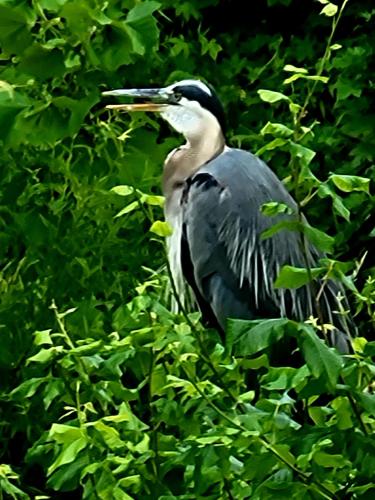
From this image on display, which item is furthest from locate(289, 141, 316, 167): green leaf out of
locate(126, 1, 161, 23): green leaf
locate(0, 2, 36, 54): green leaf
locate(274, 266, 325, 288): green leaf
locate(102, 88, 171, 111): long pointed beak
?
locate(102, 88, 171, 111): long pointed beak

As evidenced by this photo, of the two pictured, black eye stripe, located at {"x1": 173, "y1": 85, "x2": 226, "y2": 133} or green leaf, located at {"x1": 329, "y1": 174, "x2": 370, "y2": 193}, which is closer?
green leaf, located at {"x1": 329, "y1": 174, "x2": 370, "y2": 193}

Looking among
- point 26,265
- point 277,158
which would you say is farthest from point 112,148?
point 277,158

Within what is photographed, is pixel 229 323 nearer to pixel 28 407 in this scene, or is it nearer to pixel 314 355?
pixel 314 355

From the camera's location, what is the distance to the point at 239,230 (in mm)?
3477

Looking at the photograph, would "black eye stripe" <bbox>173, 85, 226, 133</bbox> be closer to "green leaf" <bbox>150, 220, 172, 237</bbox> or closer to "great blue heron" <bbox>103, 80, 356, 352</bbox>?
"great blue heron" <bbox>103, 80, 356, 352</bbox>

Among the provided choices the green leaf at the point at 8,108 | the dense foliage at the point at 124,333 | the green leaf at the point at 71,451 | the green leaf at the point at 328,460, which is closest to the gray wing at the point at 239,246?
the dense foliage at the point at 124,333

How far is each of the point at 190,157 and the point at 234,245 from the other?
37cm

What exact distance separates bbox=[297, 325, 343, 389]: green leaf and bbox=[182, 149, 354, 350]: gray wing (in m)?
1.73

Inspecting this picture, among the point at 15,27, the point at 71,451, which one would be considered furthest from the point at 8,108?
the point at 71,451

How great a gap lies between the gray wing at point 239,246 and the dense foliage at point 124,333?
140 mm

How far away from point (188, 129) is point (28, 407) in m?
0.95

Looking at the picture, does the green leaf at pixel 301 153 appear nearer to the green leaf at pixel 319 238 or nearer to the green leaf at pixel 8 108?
the green leaf at pixel 319 238

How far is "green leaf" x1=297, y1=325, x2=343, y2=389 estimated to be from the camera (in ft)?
5.49

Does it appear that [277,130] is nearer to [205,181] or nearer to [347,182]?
[347,182]
